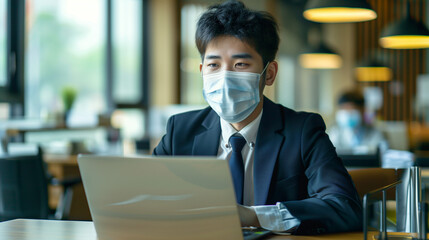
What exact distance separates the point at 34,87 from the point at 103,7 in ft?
6.04

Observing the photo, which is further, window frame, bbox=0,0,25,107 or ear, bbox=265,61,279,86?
window frame, bbox=0,0,25,107

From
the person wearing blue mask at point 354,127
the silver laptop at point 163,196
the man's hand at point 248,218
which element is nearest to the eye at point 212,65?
the man's hand at point 248,218

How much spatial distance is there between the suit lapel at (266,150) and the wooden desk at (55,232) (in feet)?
1.07

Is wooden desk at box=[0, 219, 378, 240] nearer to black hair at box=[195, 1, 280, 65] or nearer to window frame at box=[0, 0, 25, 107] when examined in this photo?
black hair at box=[195, 1, 280, 65]

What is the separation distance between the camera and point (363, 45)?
11516 mm

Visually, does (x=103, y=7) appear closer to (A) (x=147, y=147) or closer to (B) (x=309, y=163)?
(A) (x=147, y=147)

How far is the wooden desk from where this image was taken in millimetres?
1374

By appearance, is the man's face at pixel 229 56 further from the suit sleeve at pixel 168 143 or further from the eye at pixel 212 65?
the suit sleeve at pixel 168 143

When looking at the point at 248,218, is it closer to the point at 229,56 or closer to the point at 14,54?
the point at 229,56

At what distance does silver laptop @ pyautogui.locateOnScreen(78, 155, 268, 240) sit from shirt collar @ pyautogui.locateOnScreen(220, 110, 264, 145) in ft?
2.32

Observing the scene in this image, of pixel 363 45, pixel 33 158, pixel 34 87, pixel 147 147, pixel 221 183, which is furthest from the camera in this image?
pixel 363 45

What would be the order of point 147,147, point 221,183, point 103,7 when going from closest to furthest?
point 221,183
point 147,147
point 103,7

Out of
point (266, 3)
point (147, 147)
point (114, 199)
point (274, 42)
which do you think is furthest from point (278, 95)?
point (114, 199)

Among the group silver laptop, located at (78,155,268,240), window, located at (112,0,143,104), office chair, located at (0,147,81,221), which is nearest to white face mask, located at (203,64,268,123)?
silver laptop, located at (78,155,268,240)
